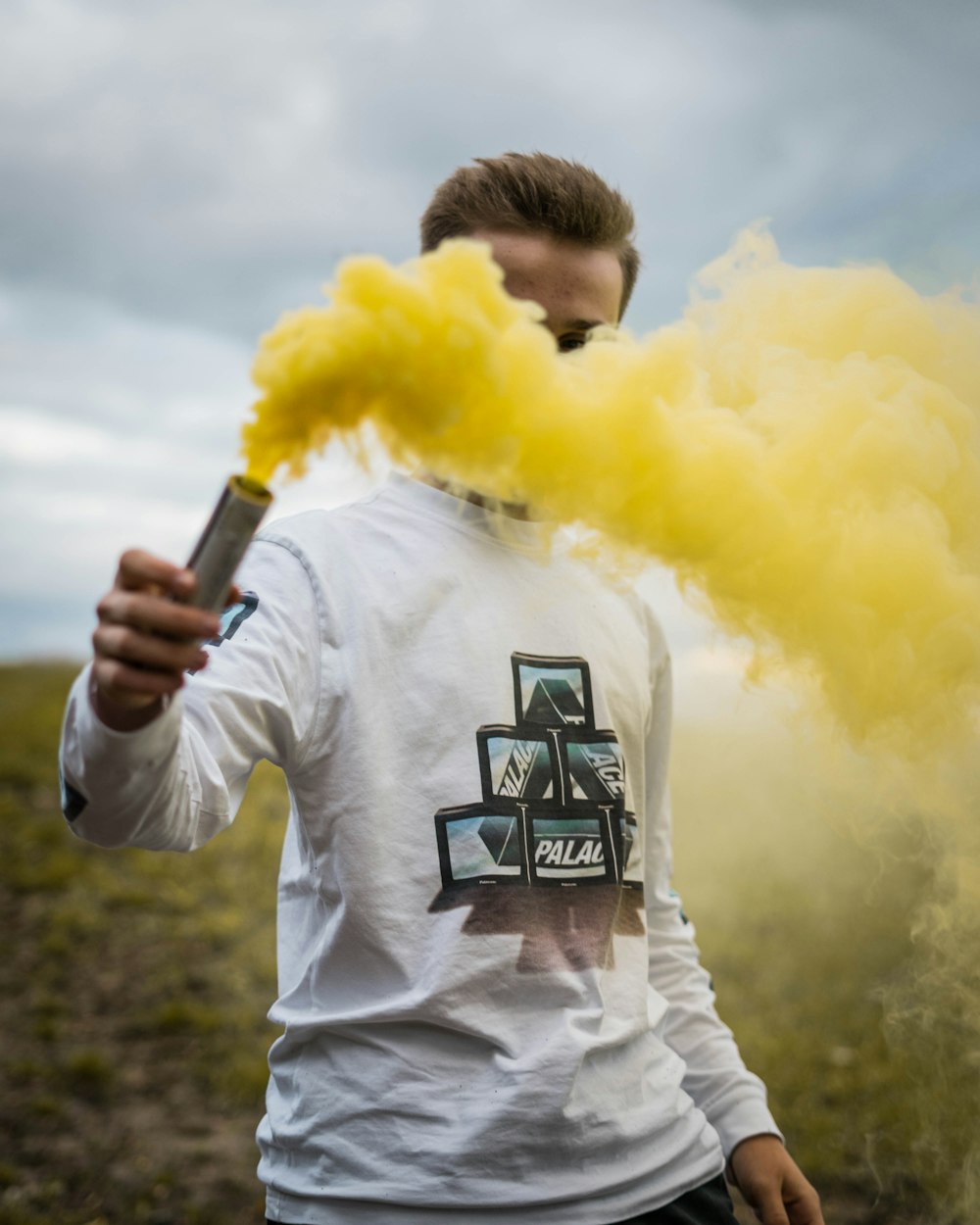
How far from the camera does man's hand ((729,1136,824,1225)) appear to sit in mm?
1971

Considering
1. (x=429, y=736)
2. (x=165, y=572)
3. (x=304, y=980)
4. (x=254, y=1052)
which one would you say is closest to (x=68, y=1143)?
(x=254, y=1052)

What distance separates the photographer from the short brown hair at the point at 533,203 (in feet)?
6.20

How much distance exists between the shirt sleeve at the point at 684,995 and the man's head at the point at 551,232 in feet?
2.46

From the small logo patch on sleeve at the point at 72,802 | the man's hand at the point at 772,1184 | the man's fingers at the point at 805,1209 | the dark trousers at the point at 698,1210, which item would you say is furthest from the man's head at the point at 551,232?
the man's fingers at the point at 805,1209

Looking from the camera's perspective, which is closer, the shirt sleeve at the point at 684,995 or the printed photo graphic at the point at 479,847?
the printed photo graphic at the point at 479,847

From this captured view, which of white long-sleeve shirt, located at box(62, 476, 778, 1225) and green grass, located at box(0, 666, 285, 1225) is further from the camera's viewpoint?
green grass, located at box(0, 666, 285, 1225)

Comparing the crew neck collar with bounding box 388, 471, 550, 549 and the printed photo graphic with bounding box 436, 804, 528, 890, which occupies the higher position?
the crew neck collar with bounding box 388, 471, 550, 549

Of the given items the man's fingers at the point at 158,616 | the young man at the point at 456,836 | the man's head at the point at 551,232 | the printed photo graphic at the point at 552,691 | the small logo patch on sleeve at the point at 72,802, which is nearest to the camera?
the man's fingers at the point at 158,616

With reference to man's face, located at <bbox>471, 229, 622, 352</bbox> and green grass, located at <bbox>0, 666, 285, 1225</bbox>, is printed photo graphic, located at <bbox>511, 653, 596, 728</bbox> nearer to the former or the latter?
man's face, located at <bbox>471, 229, 622, 352</bbox>

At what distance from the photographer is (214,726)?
140 cm

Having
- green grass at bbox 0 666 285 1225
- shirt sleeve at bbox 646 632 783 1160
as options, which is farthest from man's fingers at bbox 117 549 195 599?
green grass at bbox 0 666 285 1225

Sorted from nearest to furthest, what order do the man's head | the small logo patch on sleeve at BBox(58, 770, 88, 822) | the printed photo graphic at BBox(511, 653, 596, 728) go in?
the small logo patch on sleeve at BBox(58, 770, 88, 822)
the printed photo graphic at BBox(511, 653, 596, 728)
the man's head

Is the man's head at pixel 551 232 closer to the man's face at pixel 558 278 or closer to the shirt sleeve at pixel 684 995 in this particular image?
the man's face at pixel 558 278

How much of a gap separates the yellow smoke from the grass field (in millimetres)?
1466
